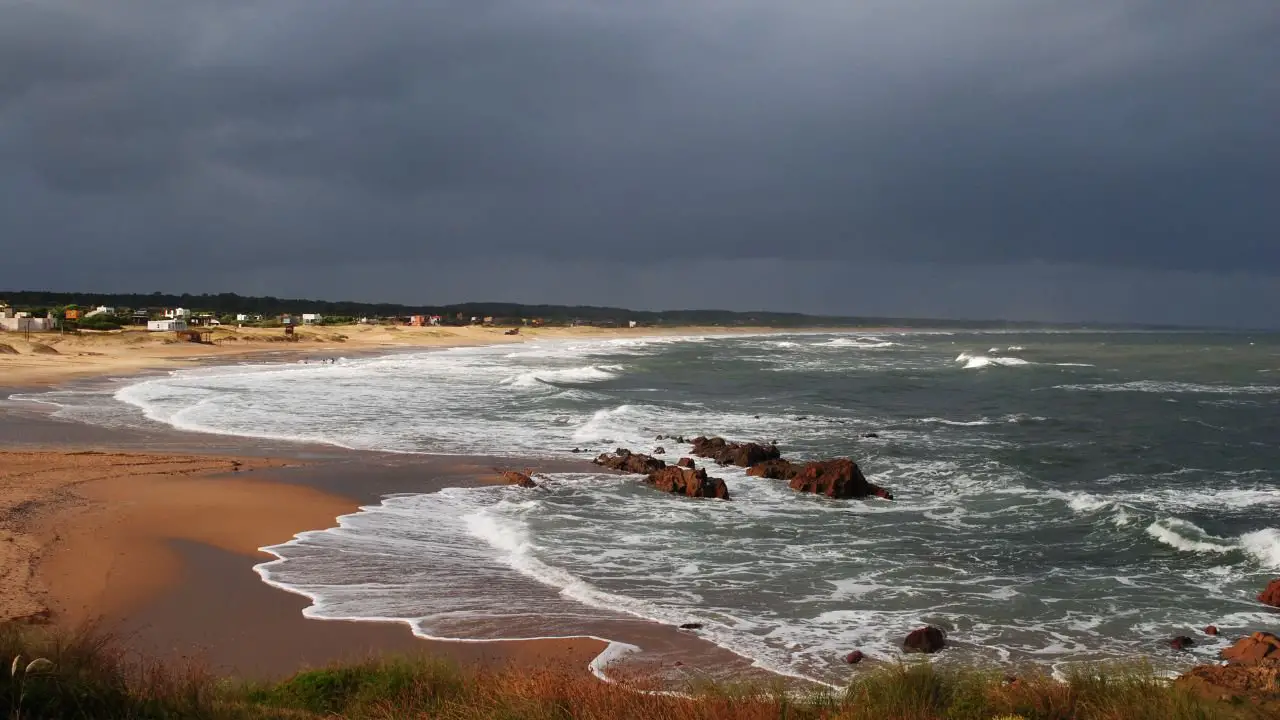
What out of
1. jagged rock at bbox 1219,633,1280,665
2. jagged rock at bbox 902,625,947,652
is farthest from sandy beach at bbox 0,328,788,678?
jagged rock at bbox 1219,633,1280,665

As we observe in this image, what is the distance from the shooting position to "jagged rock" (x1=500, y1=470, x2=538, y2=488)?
59.3 feet

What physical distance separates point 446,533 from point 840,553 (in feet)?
19.4

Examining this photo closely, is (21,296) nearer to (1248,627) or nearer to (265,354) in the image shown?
(265,354)

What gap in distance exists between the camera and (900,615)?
10.7m

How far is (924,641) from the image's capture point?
9.46 meters

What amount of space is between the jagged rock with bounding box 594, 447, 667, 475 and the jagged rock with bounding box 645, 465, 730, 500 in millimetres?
1069

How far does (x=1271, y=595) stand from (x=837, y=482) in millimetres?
7509

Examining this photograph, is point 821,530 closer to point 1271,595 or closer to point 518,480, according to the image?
point 1271,595

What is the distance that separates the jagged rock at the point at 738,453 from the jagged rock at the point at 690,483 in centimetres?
292

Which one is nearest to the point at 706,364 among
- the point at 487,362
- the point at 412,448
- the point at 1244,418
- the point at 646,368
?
the point at 646,368

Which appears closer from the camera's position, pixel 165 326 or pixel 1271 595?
pixel 1271 595

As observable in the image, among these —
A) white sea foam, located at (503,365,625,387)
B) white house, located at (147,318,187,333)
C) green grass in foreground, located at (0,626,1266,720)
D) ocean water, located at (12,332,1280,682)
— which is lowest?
ocean water, located at (12,332,1280,682)

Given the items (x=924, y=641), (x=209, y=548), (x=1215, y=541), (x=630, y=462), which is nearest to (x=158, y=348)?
(x=630, y=462)

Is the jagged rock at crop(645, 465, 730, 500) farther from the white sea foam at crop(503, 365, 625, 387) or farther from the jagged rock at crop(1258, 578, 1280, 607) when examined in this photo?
the white sea foam at crop(503, 365, 625, 387)
